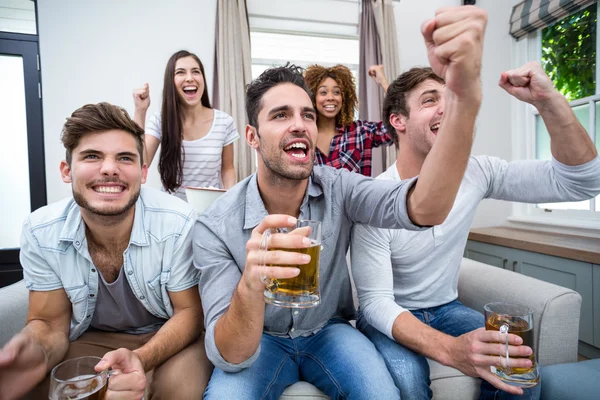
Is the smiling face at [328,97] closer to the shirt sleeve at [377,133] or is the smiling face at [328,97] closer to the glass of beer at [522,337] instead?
the shirt sleeve at [377,133]

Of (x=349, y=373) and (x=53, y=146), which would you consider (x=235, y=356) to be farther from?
(x=53, y=146)

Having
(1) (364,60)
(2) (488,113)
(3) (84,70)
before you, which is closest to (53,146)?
(3) (84,70)

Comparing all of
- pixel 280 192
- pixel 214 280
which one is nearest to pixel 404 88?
pixel 280 192

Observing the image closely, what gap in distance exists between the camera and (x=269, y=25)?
3.87 meters

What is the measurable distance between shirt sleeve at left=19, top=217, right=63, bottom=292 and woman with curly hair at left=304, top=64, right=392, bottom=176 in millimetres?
1649

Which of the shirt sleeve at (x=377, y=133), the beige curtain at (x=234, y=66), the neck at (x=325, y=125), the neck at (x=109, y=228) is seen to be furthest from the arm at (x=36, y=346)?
the beige curtain at (x=234, y=66)

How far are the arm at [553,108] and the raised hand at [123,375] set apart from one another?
1363mm

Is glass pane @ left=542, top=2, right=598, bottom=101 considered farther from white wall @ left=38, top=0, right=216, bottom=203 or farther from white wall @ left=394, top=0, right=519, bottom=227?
white wall @ left=38, top=0, right=216, bottom=203

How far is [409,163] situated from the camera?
1.65 m

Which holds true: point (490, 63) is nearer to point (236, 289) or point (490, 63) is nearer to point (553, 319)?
point (553, 319)

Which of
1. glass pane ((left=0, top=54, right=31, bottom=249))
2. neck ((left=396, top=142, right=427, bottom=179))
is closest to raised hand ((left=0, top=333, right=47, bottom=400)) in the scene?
neck ((left=396, top=142, right=427, bottom=179))

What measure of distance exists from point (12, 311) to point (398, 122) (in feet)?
5.62

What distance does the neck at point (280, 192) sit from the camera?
1.33 m

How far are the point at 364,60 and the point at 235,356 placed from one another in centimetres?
355
